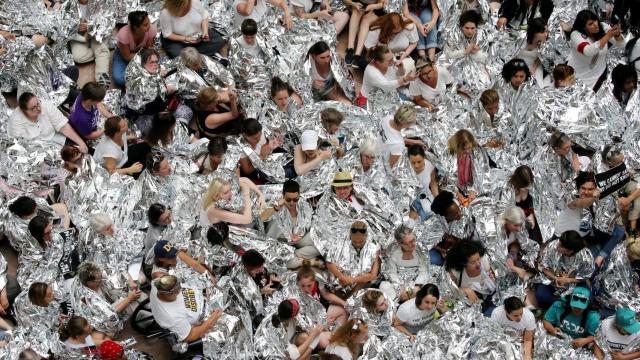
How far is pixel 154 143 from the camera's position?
9.93m

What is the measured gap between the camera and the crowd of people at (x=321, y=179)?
345 inches

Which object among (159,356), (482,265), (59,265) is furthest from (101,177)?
(482,265)

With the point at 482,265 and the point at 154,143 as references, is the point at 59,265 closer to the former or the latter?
the point at 154,143

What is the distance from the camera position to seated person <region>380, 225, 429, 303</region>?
917 centimetres

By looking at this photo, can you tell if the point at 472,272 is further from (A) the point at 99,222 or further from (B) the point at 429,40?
(B) the point at 429,40

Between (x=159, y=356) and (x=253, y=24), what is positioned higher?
(x=253, y=24)

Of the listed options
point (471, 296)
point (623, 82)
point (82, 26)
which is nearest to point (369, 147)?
point (471, 296)

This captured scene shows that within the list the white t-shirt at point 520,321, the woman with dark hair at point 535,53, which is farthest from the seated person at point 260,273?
the woman with dark hair at point 535,53

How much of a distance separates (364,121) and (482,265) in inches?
75.3

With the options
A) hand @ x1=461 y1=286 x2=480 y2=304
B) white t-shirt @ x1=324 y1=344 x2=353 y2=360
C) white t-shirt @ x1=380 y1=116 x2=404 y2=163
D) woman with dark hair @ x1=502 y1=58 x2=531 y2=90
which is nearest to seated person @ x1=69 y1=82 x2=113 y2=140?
white t-shirt @ x1=380 y1=116 x2=404 y2=163

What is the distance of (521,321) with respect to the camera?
8797 mm

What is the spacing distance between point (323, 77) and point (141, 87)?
162cm

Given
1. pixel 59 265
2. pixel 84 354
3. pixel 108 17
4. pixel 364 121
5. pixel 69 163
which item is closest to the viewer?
pixel 84 354

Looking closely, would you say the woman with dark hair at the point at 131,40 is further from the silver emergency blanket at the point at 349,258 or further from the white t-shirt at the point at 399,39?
the silver emergency blanket at the point at 349,258
